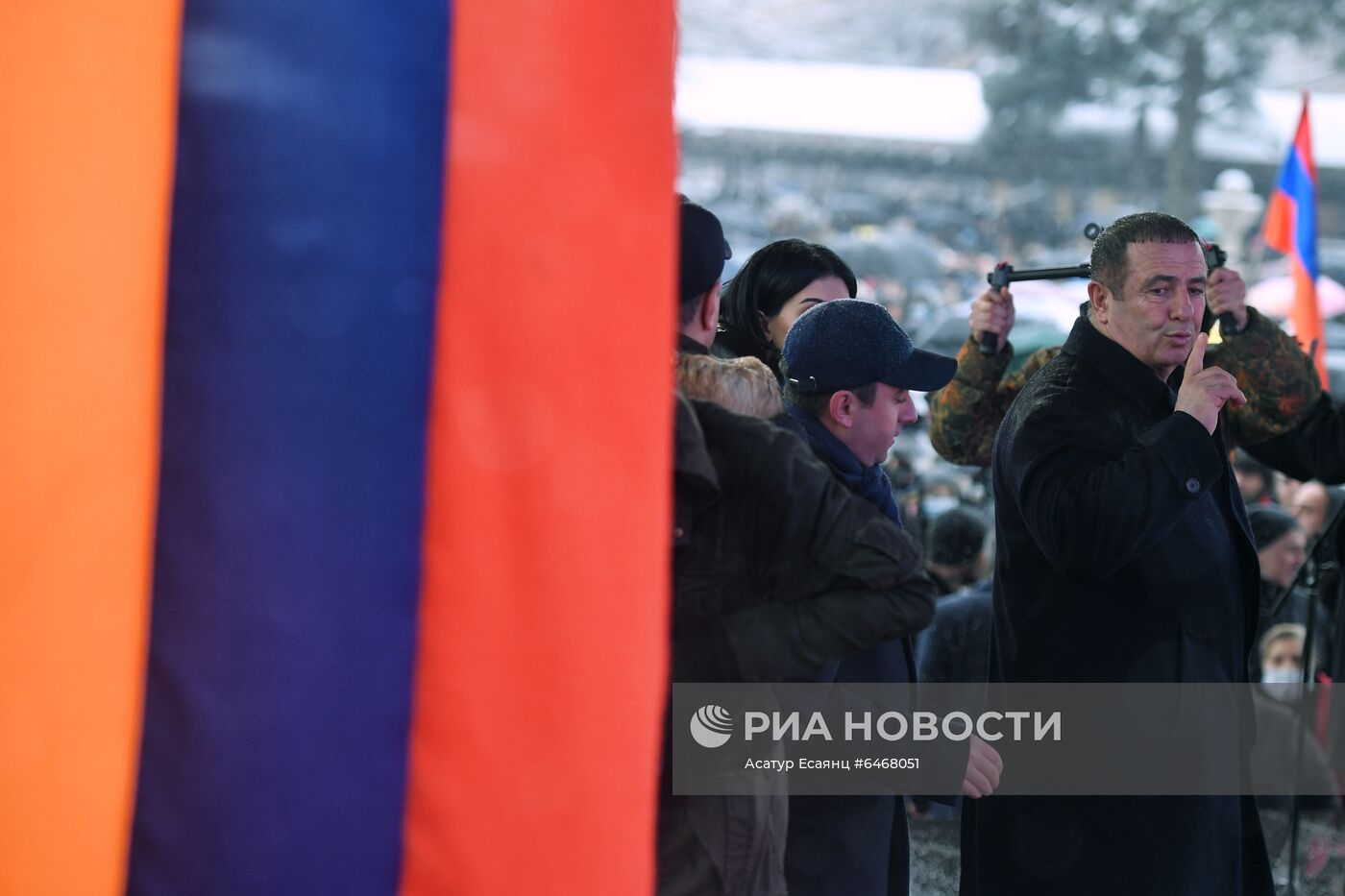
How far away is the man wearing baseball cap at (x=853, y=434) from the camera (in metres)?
2.31

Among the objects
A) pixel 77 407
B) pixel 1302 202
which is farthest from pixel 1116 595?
pixel 1302 202

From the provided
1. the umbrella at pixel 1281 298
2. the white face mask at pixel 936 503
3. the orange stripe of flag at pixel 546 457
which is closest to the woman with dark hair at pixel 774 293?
the orange stripe of flag at pixel 546 457

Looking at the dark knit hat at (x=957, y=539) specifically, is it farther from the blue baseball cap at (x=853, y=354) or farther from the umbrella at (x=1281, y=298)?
the umbrella at (x=1281, y=298)

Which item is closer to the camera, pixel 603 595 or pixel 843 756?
pixel 603 595

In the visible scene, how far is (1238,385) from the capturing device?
10.6 feet

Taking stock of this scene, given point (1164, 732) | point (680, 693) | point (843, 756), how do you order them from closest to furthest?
point (680, 693) < point (843, 756) < point (1164, 732)

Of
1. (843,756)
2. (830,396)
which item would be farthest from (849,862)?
(830,396)

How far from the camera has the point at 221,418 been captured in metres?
1.55

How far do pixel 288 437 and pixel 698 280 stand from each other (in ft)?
2.37

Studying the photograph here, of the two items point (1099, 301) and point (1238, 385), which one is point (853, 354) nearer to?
point (1099, 301)

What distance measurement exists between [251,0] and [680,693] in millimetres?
980

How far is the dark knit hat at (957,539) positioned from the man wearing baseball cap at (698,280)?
2.80 m

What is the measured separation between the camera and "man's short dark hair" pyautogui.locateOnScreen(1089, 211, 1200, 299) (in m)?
2.73

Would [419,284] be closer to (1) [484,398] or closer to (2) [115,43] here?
(1) [484,398]
